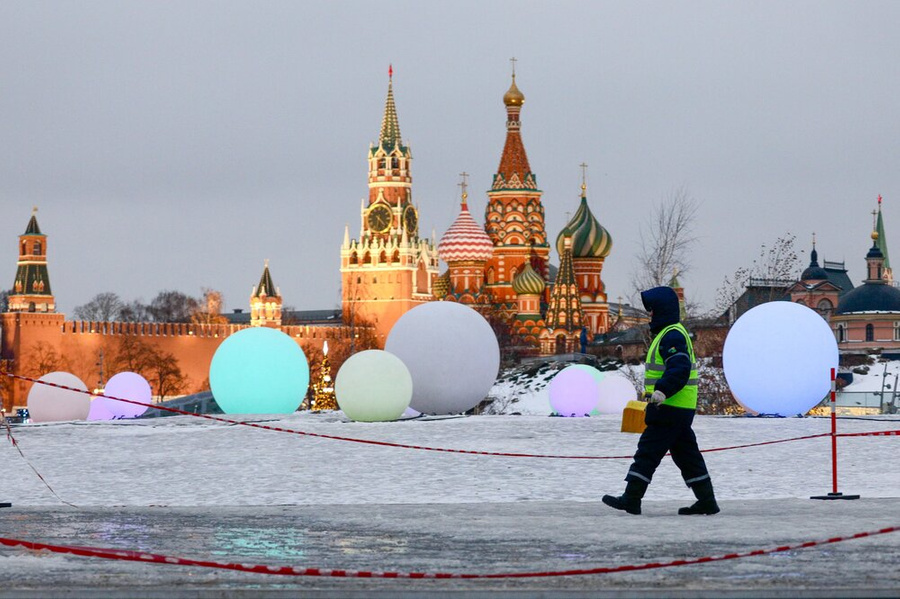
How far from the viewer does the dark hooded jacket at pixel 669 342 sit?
9.41 meters

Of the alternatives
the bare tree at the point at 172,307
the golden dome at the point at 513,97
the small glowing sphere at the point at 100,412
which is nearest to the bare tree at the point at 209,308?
the bare tree at the point at 172,307

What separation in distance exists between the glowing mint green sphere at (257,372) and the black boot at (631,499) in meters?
13.9

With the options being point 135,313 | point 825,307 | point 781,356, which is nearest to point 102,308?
point 135,313

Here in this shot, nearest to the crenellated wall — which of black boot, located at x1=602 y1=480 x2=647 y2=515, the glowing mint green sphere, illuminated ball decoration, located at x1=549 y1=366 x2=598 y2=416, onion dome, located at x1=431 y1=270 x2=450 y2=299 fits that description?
onion dome, located at x1=431 y1=270 x2=450 y2=299

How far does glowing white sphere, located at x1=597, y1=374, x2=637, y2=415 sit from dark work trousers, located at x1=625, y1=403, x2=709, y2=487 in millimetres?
17911

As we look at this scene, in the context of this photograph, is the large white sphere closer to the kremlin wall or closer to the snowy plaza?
the snowy plaza

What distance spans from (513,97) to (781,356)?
3773 inches

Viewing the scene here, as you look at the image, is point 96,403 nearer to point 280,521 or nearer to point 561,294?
point 280,521

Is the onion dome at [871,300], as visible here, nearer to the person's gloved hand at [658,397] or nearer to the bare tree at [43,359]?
the bare tree at [43,359]

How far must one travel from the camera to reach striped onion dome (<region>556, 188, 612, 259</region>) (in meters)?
107

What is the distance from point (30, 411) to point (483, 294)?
269ft

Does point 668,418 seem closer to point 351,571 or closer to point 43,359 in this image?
point 351,571

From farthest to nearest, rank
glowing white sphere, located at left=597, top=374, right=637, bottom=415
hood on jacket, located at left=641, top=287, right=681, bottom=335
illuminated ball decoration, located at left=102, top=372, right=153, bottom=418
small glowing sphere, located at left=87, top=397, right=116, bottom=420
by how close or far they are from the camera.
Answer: small glowing sphere, located at left=87, top=397, right=116, bottom=420, glowing white sphere, located at left=597, top=374, right=637, bottom=415, illuminated ball decoration, located at left=102, top=372, right=153, bottom=418, hood on jacket, located at left=641, top=287, right=681, bottom=335

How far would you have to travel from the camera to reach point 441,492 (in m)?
12.5
